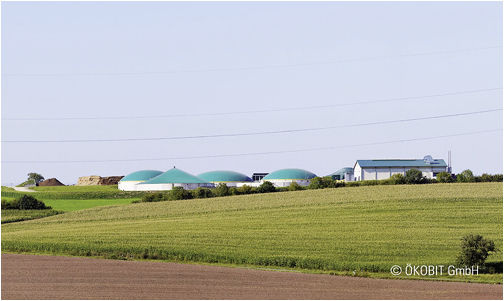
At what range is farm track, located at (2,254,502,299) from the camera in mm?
27484

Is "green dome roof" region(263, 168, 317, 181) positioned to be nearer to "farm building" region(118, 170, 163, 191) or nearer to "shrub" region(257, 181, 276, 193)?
"farm building" region(118, 170, 163, 191)

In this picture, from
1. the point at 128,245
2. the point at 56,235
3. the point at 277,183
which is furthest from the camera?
the point at 277,183

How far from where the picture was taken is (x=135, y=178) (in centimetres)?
16012

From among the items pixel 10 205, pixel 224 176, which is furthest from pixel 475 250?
pixel 224 176

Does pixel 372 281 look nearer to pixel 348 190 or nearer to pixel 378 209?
pixel 378 209

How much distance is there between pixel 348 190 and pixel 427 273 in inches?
1839

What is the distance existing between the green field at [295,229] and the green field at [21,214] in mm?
3055

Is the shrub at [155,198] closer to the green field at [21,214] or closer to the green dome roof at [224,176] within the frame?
the green field at [21,214]

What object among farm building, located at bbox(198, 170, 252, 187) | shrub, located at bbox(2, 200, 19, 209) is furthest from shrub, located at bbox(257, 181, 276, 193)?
farm building, located at bbox(198, 170, 252, 187)

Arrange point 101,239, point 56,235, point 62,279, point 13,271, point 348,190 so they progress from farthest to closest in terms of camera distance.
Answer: point 348,190
point 56,235
point 101,239
point 13,271
point 62,279

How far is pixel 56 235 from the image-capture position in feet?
176

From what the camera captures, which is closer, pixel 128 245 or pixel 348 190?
pixel 128 245

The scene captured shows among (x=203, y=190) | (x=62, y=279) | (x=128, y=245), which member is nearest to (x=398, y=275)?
(x=62, y=279)

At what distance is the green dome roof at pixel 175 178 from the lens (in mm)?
141000
